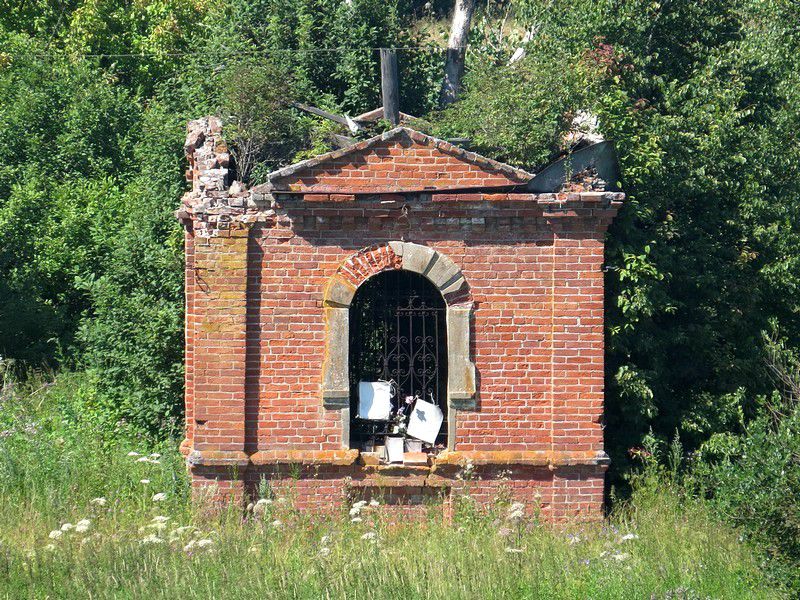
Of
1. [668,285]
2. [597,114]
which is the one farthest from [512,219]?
[668,285]

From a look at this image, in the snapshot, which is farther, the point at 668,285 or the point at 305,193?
the point at 668,285

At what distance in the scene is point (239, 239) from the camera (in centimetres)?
962

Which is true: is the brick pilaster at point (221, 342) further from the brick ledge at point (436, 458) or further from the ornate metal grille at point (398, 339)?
the ornate metal grille at point (398, 339)

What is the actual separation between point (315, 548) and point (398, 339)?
7.56ft

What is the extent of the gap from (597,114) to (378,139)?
9.03 ft

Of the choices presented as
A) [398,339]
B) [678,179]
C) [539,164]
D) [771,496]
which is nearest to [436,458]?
[398,339]

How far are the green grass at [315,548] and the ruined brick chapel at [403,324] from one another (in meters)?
0.44

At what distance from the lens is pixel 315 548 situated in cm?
855

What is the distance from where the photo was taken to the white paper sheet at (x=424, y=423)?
998cm

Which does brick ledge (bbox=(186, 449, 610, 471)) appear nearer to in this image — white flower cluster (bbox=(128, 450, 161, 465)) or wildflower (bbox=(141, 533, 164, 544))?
white flower cluster (bbox=(128, 450, 161, 465))

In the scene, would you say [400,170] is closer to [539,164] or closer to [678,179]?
[539,164]

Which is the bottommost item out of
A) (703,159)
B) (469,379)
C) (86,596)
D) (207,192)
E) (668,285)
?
(86,596)

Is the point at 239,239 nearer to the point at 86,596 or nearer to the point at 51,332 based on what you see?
the point at 86,596

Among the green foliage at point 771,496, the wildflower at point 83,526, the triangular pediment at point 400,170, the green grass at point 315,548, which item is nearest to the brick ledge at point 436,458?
A: the green grass at point 315,548
